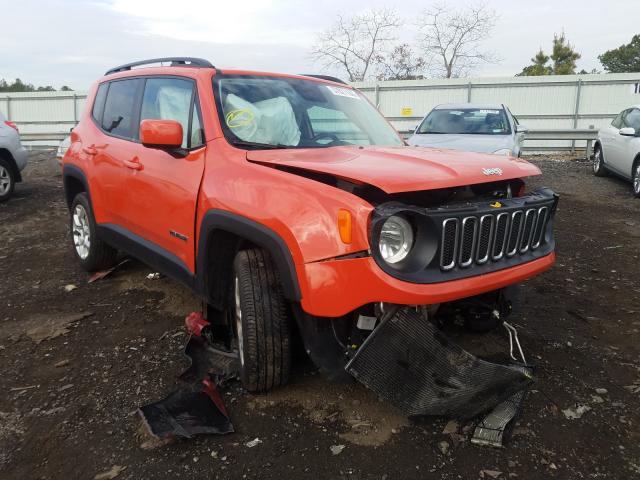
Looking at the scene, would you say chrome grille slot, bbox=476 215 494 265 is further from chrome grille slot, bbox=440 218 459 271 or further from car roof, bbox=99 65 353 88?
car roof, bbox=99 65 353 88

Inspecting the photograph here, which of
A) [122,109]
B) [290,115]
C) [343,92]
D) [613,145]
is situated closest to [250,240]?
[290,115]

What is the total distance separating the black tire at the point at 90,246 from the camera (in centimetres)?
487

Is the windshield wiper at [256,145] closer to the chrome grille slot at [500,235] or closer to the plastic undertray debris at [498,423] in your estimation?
the chrome grille slot at [500,235]

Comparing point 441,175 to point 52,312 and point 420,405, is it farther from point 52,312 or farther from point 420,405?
point 52,312

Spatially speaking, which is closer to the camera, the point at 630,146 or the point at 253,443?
the point at 253,443

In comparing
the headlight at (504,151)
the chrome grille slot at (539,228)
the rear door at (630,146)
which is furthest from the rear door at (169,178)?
the rear door at (630,146)

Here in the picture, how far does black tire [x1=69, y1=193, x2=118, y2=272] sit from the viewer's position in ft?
16.0

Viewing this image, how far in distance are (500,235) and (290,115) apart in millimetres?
1587

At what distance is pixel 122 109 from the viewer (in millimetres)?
4410

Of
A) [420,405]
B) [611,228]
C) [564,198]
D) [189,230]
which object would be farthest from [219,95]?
[564,198]

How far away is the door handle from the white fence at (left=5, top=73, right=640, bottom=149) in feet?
50.7

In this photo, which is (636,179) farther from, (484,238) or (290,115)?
(484,238)

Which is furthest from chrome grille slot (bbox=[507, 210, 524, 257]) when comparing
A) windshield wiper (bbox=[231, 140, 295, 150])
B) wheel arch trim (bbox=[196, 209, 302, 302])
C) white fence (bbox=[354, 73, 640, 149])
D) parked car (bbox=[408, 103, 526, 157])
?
white fence (bbox=[354, 73, 640, 149])

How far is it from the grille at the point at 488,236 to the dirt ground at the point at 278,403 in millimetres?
832
